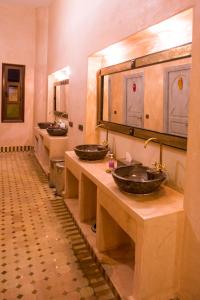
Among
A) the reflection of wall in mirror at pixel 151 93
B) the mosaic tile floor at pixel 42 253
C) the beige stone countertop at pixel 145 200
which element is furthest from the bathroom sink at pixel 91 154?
the mosaic tile floor at pixel 42 253

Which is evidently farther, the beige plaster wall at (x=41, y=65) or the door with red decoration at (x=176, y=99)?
the beige plaster wall at (x=41, y=65)

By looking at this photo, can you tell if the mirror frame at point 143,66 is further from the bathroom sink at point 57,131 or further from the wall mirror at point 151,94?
the bathroom sink at point 57,131

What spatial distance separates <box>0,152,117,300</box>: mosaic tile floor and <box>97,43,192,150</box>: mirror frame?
3.68 ft

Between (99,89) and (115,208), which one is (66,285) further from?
(99,89)

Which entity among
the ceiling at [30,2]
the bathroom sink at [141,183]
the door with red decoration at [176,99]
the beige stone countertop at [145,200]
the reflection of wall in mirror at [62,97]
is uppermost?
the ceiling at [30,2]

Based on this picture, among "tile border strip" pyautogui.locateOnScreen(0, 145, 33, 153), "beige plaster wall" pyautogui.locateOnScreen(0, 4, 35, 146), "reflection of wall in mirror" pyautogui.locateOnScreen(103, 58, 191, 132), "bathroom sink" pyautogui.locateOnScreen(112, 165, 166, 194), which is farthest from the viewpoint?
"tile border strip" pyautogui.locateOnScreen(0, 145, 33, 153)

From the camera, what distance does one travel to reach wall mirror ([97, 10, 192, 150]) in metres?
1.96

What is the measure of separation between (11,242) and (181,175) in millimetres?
1645

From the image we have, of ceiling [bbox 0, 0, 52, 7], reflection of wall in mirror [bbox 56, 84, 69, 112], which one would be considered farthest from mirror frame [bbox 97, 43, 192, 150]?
ceiling [bbox 0, 0, 52, 7]

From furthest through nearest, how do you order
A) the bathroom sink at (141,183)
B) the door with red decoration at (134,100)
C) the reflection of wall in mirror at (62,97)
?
the reflection of wall in mirror at (62,97) < the door with red decoration at (134,100) < the bathroom sink at (141,183)

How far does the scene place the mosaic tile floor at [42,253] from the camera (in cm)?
192

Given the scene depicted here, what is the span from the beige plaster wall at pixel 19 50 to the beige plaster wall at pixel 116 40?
1.47 meters

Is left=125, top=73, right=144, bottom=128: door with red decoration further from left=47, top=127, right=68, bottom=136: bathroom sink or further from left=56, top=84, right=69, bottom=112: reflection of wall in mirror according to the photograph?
left=56, top=84, right=69, bottom=112: reflection of wall in mirror

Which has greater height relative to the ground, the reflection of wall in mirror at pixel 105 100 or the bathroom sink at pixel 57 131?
the reflection of wall in mirror at pixel 105 100
